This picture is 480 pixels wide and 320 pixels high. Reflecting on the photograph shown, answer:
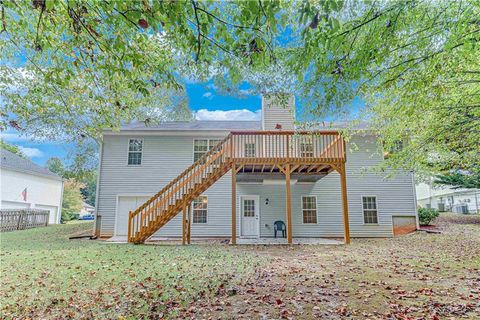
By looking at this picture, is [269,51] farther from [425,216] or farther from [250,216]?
[425,216]

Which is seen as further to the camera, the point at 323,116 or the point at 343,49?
the point at 323,116

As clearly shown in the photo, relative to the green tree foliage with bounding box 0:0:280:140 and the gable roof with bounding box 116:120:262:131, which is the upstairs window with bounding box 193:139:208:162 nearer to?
the gable roof with bounding box 116:120:262:131

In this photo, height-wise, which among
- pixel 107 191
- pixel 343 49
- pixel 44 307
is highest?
pixel 343 49

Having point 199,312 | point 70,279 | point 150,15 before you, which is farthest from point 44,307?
point 150,15

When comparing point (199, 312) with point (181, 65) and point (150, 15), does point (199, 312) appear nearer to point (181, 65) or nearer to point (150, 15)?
point (150, 15)

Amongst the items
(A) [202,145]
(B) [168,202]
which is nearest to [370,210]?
(A) [202,145]

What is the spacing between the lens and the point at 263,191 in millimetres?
13336

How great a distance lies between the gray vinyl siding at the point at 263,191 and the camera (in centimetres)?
1302


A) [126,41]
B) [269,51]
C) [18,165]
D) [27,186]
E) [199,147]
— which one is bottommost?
[27,186]

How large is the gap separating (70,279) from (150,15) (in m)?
4.98

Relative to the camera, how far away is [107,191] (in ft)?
43.2

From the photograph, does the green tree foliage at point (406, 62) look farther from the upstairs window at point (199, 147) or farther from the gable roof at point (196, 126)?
the upstairs window at point (199, 147)

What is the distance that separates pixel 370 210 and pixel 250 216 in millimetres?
5637

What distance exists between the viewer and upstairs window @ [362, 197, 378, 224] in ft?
42.9
